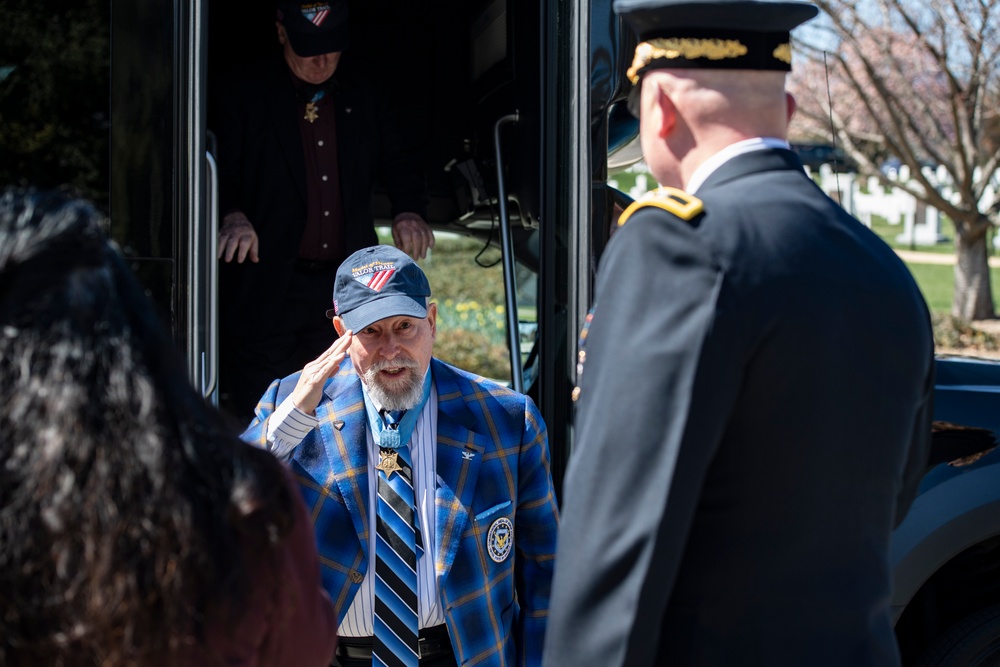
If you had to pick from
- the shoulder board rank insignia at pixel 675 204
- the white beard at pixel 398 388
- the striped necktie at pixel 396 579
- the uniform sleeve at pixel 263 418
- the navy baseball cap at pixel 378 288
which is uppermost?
the shoulder board rank insignia at pixel 675 204

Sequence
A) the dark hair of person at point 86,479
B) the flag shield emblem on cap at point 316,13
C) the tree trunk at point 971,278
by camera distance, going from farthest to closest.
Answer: the tree trunk at point 971,278
the flag shield emblem on cap at point 316,13
the dark hair of person at point 86,479

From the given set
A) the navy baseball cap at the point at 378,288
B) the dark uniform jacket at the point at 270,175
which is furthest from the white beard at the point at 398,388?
the dark uniform jacket at the point at 270,175

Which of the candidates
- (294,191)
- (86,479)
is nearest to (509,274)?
(294,191)

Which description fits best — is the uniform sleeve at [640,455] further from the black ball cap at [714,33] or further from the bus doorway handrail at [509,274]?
the bus doorway handrail at [509,274]

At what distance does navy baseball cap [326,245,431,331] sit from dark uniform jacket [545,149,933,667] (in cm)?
100

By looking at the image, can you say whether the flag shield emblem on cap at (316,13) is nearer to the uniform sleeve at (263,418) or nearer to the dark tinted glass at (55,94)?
the dark tinted glass at (55,94)

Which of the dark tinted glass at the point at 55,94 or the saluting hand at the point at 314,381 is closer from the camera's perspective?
the saluting hand at the point at 314,381

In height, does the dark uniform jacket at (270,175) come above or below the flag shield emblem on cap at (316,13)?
below

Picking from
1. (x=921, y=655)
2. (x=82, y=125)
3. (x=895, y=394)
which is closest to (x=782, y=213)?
(x=895, y=394)

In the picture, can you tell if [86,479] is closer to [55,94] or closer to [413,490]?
[413,490]

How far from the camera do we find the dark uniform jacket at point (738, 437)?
1.36 metres

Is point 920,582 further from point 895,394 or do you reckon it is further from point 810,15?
point 810,15

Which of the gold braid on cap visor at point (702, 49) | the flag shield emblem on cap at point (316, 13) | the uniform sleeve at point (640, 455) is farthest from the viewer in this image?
the flag shield emblem on cap at point (316, 13)

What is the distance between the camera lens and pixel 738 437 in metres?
1.42
